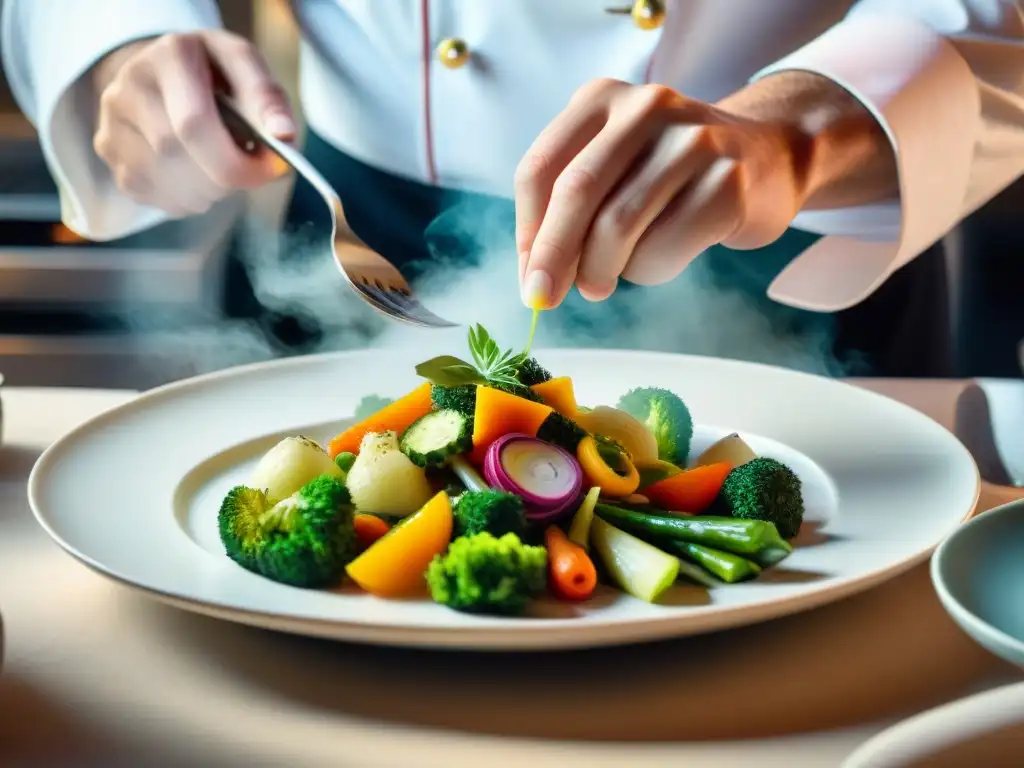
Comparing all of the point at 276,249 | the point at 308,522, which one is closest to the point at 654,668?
the point at 308,522

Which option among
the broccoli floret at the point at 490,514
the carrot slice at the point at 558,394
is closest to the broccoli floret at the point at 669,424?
the carrot slice at the point at 558,394

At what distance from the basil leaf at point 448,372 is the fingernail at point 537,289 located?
0.09 meters

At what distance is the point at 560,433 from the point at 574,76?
897 millimetres

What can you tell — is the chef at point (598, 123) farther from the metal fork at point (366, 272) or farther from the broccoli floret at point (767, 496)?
the broccoli floret at point (767, 496)

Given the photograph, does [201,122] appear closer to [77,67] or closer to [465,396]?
[77,67]

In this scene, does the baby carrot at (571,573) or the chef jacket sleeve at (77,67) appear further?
the chef jacket sleeve at (77,67)

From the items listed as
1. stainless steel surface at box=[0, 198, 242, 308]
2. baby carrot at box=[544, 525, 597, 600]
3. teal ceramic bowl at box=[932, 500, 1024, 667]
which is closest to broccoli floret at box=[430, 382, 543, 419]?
baby carrot at box=[544, 525, 597, 600]

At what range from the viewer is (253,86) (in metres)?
1.55

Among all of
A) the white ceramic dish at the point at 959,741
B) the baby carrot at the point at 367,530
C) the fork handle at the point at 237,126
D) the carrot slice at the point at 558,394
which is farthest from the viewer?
the fork handle at the point at 237,126

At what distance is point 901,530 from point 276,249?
1.50 meters

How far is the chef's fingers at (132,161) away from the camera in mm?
1679

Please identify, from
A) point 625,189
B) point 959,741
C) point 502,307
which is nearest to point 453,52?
point 502,307

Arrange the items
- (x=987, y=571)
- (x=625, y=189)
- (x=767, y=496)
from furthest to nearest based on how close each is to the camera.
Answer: (x=625, y=189) → (x=767, y=496) → (x=987, y=571)

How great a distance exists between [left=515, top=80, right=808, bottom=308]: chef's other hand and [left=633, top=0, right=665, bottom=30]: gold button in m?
0.42
